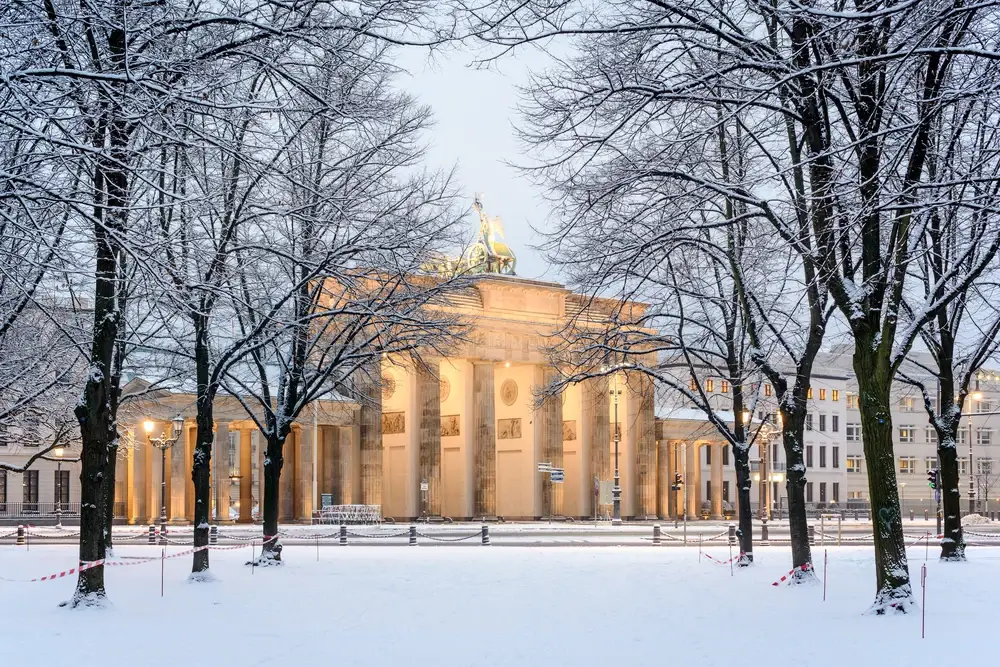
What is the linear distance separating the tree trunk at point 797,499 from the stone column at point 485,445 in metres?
46.0

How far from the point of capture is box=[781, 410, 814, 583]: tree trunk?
24406 mm

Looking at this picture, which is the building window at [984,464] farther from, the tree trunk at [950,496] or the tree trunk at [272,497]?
the tree trunk at [272,497]

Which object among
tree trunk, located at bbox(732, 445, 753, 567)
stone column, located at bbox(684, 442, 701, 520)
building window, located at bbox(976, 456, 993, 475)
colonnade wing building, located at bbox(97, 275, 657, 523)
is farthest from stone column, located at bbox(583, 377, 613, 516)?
building window, located at bbox(976, 456, 993, 475)

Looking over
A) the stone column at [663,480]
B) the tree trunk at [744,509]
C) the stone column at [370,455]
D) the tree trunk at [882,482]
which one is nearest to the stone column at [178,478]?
the stone column at [370,455]

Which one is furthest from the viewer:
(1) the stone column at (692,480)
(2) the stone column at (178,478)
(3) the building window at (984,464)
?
(3) the building window at (984,464)

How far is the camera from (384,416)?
7525cm

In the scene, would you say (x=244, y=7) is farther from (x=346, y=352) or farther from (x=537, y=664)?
(x=346, y=352)

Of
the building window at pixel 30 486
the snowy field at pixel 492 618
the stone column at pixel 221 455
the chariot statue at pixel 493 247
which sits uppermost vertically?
the chariot statue at pixel 493 247

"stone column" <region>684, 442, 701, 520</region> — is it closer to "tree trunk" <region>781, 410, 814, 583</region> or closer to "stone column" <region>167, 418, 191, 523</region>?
"stone column" <region>167, 418, 191, 523</region>

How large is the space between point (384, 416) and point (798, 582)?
5281 cm

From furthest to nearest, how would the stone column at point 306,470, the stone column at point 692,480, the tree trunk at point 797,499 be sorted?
the stone column at point 692,480, the stone column at point 306,470, the tree trunk at point 797,499

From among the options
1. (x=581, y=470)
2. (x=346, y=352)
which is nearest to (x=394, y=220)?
(x=346, y=352)

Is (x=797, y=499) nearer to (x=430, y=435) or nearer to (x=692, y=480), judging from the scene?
(x=430, y=435)

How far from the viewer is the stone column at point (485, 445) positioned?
71.2 meters
